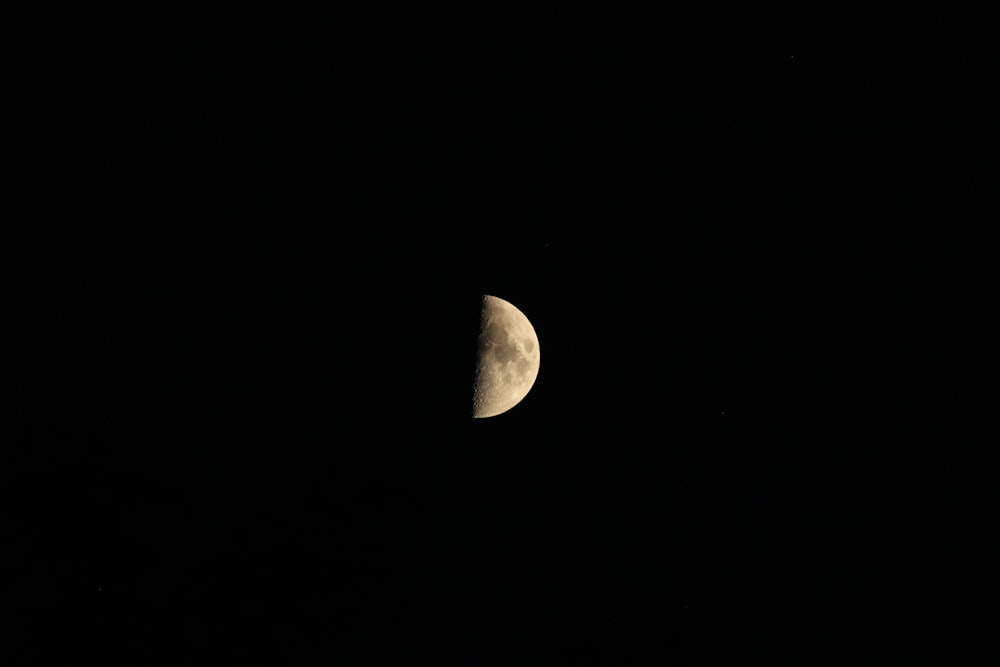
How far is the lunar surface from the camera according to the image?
6.11 m

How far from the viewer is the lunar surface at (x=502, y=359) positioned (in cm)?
611

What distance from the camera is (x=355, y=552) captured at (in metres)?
4.88

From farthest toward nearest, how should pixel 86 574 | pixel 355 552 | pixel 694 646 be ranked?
pixel 694 646 < pixel 355 552 < pixel 86 574

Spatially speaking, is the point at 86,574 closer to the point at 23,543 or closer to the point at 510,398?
the point at 23,543

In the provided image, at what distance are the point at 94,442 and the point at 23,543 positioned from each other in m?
0.75

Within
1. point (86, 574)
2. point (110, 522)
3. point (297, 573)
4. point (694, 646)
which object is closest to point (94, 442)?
point (110, 522)

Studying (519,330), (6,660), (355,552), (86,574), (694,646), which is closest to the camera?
(6,660)

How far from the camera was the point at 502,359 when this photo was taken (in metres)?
6.21

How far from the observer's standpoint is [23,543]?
4.58 metres

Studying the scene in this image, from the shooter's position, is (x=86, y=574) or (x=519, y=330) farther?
(x=519, y=330)

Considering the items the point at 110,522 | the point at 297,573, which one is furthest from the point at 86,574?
the point at 297,573

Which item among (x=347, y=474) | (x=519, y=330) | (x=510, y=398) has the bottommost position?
(x=347, y=474)

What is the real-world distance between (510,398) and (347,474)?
1.85 m

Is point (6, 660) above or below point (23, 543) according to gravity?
below
